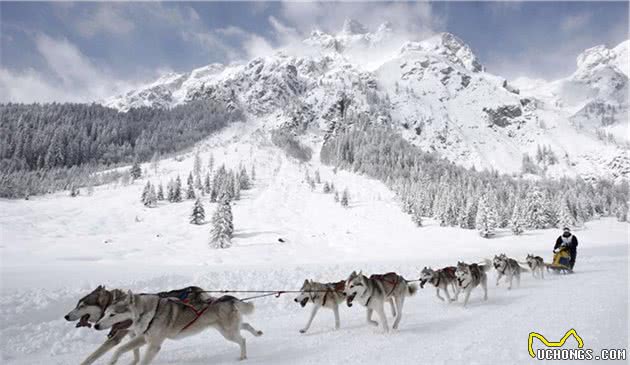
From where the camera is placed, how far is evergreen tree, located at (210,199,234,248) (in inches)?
2078

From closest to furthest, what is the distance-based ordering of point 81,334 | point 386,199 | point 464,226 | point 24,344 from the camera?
point 24,344 < point 81,334 < point 464,226 < point 386,199

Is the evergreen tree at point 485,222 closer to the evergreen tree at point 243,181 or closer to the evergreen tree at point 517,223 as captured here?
the evergreen tree at point 517,223

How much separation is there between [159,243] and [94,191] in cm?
6274

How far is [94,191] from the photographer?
101 meters

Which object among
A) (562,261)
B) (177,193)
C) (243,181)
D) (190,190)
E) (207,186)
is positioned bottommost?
(562,261)

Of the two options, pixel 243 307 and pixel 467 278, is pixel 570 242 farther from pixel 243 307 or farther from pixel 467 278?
pixel 243 307

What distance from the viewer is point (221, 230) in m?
53.4

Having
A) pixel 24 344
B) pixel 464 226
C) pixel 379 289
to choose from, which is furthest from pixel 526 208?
pixel 24 344

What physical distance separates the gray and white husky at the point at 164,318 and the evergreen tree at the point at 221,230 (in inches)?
1861

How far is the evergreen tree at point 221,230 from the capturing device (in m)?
52.8

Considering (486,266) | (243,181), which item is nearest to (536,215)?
(486,266)

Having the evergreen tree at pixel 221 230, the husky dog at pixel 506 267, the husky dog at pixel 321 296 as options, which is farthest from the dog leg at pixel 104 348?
the evergreen tree at pixel 221 230

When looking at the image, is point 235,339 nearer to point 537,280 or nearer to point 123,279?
point 123,279

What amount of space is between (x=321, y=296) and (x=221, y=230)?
45972 millimetres
